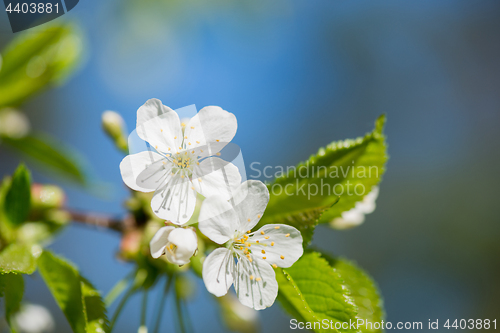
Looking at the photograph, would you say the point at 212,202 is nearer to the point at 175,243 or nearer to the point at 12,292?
the point at 175,243

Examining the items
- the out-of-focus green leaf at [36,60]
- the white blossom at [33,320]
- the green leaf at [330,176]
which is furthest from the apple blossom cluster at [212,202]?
the white blossom at [33,320]

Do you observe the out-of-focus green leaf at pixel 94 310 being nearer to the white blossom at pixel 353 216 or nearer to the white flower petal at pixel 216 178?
the white flower petal at pixel 216 178

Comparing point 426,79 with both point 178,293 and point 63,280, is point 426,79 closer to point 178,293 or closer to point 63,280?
point 178,293

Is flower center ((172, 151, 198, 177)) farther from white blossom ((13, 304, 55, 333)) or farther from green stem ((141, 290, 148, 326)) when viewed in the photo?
white blossom ((13, 304, 55, 333))

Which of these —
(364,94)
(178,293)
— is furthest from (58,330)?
(364,94)

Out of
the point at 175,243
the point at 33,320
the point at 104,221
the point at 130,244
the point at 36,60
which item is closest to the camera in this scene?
the point at 175,243

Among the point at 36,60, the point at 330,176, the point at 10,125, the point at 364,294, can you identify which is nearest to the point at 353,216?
the point at 364,294
